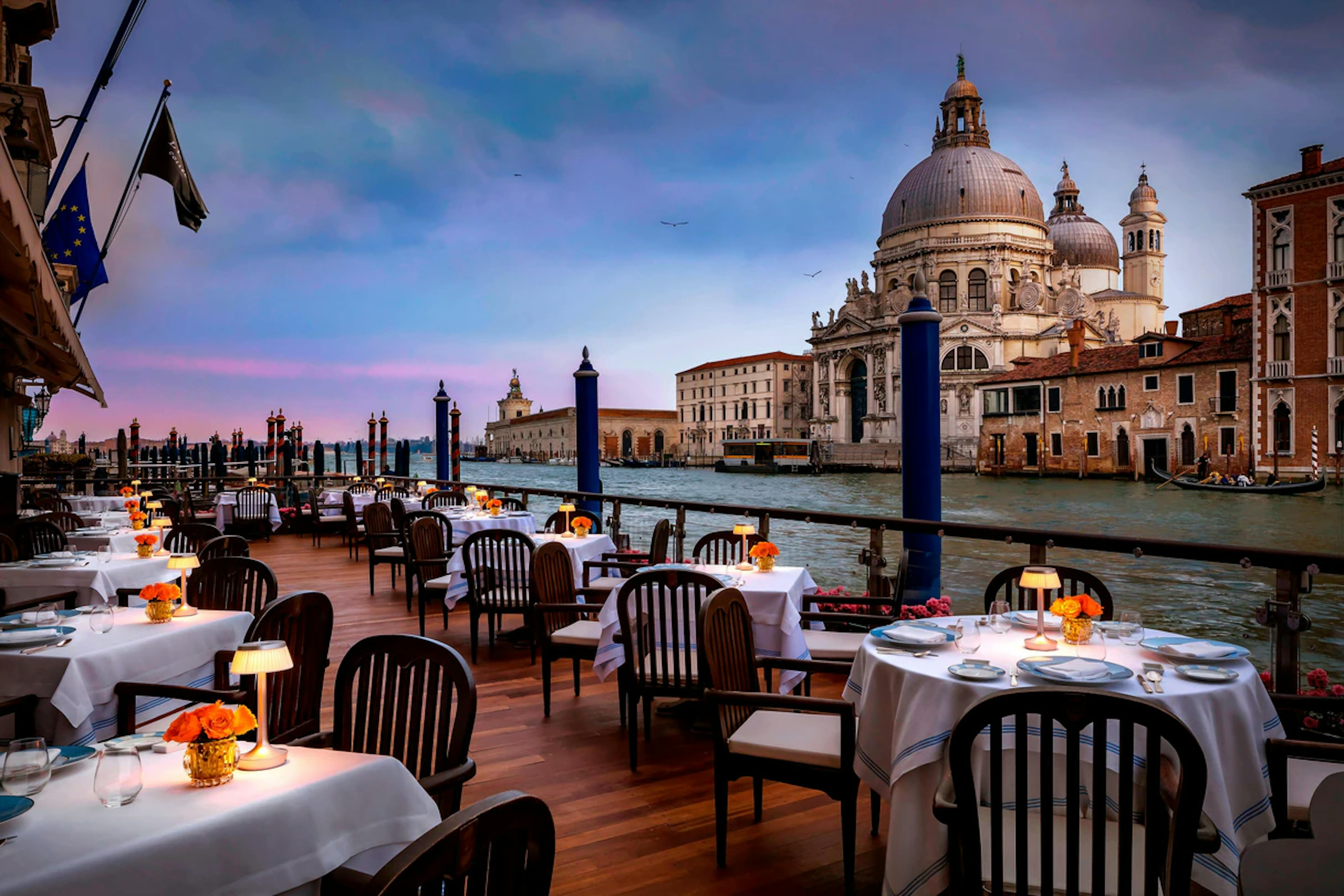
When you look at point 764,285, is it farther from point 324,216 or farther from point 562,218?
point 324,216

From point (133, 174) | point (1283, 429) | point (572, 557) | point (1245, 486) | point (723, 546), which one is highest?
point (133, 174)

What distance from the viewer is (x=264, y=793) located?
5.49 feet

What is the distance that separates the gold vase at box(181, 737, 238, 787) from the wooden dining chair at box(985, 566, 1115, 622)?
9.57 ft

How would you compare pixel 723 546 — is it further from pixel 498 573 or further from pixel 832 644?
pixel 498 573

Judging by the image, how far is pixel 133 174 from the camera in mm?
11016

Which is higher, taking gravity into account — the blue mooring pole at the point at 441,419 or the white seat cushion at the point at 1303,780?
the blue mooring pole at the point at 441,419

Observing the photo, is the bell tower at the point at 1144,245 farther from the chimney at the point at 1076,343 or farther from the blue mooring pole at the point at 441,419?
the blue mooring pole at the point at 441,419

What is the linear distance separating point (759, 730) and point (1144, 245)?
7919 cm

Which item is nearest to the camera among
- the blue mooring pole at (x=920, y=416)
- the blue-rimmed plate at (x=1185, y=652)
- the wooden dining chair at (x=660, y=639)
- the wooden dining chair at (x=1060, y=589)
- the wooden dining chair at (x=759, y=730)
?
the blue-rimmed plate at (x=1185, y=652)

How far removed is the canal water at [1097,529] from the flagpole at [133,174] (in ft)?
23.3

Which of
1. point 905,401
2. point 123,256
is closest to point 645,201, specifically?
point 123,256

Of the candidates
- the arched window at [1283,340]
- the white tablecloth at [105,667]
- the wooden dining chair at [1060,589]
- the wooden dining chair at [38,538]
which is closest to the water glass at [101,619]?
the white tablecloth at [105,667]

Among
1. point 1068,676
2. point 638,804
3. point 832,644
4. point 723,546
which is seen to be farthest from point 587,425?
point 1068,676

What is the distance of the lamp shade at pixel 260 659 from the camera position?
72.2 inches
